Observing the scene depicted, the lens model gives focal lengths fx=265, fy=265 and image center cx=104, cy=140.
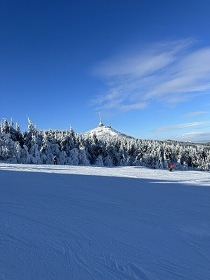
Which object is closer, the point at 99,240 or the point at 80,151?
the point at 99,240

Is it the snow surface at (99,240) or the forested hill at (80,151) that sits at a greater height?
the forested hill at (80,151)

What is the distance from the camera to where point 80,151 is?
6303cm

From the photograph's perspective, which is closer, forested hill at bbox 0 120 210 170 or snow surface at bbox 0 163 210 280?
snow surface at bbox 0 163 210 280

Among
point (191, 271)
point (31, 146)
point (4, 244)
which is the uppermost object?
point (31, 146)

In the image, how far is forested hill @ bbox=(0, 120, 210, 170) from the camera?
50.3 meters

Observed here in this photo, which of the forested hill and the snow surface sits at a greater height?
the forested hill

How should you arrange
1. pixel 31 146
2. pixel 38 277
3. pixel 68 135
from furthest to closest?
1. pixel 68 135
2. pixel 31 146
3. pixel 38 277

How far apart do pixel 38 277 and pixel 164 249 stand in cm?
265

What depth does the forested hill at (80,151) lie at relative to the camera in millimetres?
50344

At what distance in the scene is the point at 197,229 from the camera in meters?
6.87

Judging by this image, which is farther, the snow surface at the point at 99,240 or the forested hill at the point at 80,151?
the forested hill at the point at 80,151

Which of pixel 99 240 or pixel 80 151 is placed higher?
pixel 80 151

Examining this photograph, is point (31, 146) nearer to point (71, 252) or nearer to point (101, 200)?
point (101, 200)

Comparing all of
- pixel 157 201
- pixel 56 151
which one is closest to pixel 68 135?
pixel 56 151
